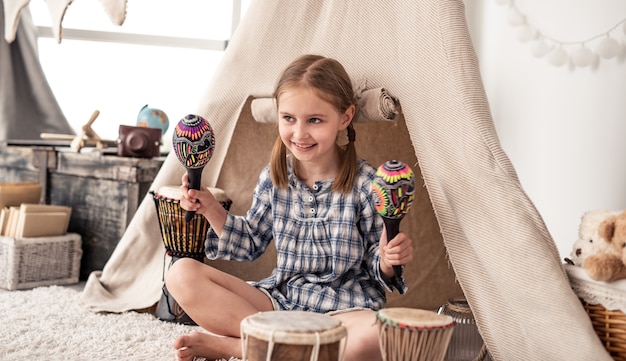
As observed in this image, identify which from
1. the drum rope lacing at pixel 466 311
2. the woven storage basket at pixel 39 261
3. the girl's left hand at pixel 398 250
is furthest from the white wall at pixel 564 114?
the woven storage basket at pixel 39 261

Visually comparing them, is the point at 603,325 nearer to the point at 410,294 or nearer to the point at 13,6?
the point at 410,294

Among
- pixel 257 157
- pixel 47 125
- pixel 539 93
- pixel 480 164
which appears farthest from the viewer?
pixel 47 125

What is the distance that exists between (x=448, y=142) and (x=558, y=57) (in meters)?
1.19

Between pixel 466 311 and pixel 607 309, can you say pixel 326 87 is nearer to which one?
pixel 466 311

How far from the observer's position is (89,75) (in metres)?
4.14

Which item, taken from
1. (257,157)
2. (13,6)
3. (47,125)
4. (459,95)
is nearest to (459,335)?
(459,95)

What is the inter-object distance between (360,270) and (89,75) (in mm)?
2702

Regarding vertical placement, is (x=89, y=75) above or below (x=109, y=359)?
above

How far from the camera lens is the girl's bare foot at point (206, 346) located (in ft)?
5.89

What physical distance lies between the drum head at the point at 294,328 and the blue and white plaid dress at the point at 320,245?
42 cm

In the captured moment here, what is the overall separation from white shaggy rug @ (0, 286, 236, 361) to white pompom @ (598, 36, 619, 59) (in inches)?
67.3

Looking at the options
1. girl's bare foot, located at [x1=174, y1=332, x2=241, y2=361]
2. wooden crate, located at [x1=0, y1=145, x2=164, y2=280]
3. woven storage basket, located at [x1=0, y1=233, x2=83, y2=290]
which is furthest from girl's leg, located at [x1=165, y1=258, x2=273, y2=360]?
woven storage basket, located at [x1=0, y1=233, x2=83, y2=290]

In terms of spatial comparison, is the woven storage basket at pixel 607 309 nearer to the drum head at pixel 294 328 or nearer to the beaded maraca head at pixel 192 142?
the drum head at pixel 294 328

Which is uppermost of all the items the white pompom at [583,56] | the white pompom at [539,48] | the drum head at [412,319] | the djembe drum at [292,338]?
the white pompom at [539,48]
